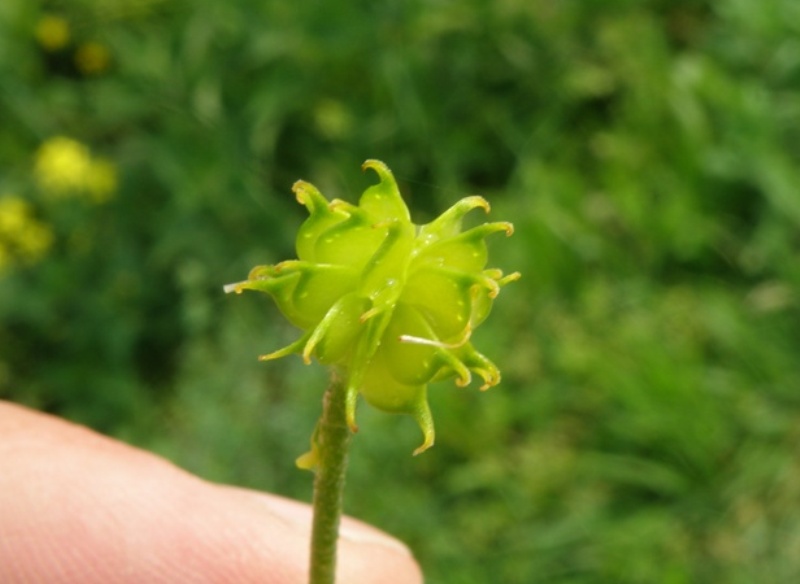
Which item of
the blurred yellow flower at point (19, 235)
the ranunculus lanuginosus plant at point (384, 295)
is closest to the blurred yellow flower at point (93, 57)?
the blurred yellow flower at point (19, 235)

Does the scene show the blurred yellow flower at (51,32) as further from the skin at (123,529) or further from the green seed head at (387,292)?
the green seed head at (387,292)

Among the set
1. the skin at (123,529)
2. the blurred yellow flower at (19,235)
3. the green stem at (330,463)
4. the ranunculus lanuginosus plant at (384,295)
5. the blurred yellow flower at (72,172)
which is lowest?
the green stem at (330,463)

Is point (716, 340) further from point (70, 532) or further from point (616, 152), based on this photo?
point (70, 532)

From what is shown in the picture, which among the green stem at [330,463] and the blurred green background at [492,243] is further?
the blurred green background at [492,243]

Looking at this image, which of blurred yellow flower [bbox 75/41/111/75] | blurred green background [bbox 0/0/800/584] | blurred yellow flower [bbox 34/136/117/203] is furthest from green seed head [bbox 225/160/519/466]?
blurred yellow flower [bbox 75/41/111/75]

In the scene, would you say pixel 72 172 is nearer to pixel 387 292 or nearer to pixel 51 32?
pixel 51 32

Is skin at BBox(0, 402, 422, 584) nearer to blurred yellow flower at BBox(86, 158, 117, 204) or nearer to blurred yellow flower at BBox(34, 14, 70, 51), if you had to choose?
blurred yellow flower at BBox(86, 158, 117, 204)
